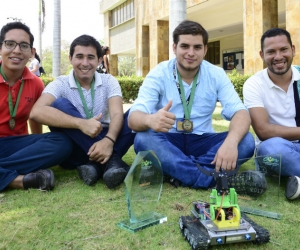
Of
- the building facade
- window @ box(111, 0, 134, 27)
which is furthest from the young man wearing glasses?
window @ box(111, 0, 134, 27)

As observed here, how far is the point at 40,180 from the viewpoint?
280 cm

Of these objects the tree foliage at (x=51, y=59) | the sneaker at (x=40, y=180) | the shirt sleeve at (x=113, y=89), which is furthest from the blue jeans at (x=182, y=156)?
the tree foliage at (x=51, y=59)

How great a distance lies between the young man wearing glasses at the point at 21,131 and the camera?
2.82m

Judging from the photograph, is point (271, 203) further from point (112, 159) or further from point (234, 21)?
point (234, 21)

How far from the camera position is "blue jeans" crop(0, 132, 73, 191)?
9.31 ft

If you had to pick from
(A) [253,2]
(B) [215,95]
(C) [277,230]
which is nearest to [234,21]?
(A) [253,2]

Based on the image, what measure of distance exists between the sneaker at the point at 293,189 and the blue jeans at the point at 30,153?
1844mm

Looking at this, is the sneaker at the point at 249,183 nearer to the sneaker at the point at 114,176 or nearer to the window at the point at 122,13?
the sneaker at the point at 114,176

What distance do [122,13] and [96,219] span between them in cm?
2451

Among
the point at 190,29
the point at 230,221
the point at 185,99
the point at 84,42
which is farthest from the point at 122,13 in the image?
the point at 230,221

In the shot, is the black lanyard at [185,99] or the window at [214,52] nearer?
the black lanyard at [185,99]

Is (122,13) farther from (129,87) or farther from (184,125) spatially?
(184,125)

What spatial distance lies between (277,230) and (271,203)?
0.29 metres

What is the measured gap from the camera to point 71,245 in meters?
1.84
